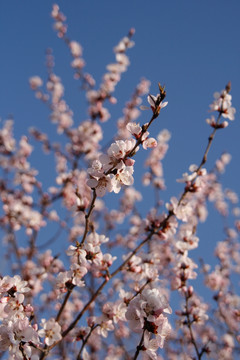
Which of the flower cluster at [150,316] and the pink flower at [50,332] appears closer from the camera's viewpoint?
the flower cluster at [150,316]

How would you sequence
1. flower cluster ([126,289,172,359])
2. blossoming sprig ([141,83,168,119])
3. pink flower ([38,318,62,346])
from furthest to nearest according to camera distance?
pink flower ([38,318,62,346]) < blossoming sprig ([141,83,168,119]) < flower cluster ([126,289,172,359])

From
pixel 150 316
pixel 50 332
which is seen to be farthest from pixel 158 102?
pixel 50 332

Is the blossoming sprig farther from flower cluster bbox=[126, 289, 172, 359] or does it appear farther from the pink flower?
the pink flower

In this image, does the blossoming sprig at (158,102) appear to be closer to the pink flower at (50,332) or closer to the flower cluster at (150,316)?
the flower cluster at (150,316)

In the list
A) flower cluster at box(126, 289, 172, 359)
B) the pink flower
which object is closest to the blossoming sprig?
flower cluster at box(126, 289, 172, 359)

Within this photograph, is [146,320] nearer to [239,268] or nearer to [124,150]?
[124,150]

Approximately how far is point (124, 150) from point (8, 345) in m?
1.34

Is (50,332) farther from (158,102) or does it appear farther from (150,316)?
(158,102)

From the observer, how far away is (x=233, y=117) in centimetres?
336

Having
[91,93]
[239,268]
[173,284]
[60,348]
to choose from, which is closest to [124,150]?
[173,284]

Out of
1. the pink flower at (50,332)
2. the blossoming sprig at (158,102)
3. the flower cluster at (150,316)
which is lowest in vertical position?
the flower cluster at (150,316)

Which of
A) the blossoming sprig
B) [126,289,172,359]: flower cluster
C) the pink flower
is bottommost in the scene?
[126,289,172,359]: flower cluster

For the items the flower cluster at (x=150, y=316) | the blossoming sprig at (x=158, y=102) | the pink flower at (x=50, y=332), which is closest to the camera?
the flower cluster at (x=150, y=316)

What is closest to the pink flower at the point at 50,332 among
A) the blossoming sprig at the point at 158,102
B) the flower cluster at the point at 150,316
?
the flower cluster at the point at 150,316
